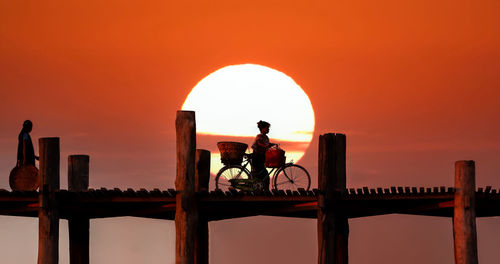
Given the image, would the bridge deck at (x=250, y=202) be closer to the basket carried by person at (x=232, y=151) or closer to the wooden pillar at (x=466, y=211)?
the wooden pillar at (x=466, y=211)

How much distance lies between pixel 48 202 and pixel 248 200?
11.7ft

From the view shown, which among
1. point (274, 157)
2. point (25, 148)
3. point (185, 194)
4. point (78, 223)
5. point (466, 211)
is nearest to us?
point (466, 211)

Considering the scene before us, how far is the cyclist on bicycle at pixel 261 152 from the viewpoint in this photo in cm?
1855

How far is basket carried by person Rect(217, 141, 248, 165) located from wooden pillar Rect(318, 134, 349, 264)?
8.20ft

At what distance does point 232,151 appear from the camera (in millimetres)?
18609

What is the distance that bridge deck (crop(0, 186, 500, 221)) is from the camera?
1636 cm

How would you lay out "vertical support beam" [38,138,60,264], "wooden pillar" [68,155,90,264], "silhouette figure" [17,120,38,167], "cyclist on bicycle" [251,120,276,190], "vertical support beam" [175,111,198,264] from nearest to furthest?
"vertical support beam" [175,111,198,264], "vertical support beam" [38,138,60,264], "silhouette figure" [17,120,38,167], "cyclist on bicycle" [251,120,276,190], "wooden pillar" [68,155,90,264]

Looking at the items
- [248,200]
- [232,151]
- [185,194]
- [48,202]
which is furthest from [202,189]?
[48,202]

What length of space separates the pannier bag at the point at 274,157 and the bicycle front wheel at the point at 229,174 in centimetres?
62

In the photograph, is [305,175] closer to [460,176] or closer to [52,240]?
[460,176]

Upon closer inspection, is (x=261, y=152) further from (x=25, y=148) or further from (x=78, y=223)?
(x=25, y=148)

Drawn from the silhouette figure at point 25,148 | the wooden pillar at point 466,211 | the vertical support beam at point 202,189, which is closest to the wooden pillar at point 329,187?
the wooden pillar at point 466,211

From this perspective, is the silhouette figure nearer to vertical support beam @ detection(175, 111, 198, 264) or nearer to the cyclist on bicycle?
vertical support beam @ detection(175, 111, 198, 264)

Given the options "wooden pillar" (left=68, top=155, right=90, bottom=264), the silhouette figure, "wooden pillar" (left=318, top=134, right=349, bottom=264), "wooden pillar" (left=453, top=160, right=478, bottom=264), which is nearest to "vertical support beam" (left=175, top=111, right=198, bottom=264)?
"wooden pillar" (left=318, top=134, right=349, bottom=264)
